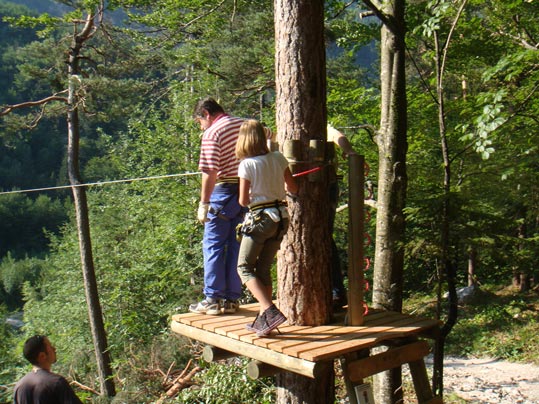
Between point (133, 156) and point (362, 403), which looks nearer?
point (362, 403)

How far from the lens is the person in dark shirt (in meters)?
3.48

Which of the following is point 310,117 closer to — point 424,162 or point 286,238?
point 286,238

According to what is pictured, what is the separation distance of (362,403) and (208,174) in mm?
1612

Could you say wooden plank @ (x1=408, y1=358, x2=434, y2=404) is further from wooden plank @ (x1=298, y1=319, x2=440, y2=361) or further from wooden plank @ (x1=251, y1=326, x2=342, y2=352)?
wooden plank @ (x1=251, y1=326, x2=342, y2=352)

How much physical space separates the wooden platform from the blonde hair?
101 cm

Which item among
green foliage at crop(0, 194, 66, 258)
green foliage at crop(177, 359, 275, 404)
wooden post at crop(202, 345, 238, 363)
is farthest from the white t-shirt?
green foliage at crop(0, 194, 66, 258)

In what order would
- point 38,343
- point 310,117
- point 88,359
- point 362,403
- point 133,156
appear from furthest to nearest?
point 133,156 → point 88,359 → point 38,343 → point 310,117 → point 362,403

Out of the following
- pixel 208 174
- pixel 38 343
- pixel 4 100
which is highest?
pixel 4 100

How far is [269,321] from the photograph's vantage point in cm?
306

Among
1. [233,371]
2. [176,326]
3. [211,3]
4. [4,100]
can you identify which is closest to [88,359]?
[233,371]

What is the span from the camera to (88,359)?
43.4ft

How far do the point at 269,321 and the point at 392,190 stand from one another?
7.11ft

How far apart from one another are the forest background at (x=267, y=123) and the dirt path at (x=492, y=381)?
0.60m

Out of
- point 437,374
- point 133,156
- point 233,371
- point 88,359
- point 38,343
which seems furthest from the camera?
point 133,156
